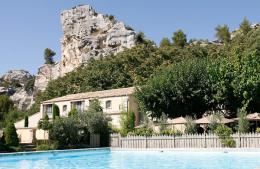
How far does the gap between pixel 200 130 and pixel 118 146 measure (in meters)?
7.99

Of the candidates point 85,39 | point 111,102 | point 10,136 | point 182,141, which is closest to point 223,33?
point 85,39

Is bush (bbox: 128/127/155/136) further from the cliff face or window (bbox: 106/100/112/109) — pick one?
the cliff face

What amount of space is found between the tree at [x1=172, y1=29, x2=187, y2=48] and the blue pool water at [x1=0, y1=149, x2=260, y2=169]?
53488 mm

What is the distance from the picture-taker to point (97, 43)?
92438 mm

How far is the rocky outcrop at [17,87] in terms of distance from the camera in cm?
10569

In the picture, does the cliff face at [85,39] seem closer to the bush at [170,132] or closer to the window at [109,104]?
the window at [109,104]

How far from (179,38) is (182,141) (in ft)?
183

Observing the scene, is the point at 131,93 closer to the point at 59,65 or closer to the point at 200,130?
the point at 200,130

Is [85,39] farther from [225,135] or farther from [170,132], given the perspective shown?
[225,135]

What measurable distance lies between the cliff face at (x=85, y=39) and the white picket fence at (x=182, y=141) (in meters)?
52.9

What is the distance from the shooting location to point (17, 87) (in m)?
116

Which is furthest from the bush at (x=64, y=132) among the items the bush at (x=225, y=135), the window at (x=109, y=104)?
the bush at (x=225, y=135)

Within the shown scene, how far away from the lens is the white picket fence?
29178 millimetres

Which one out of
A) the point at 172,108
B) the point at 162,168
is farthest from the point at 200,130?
the point at 162,168
